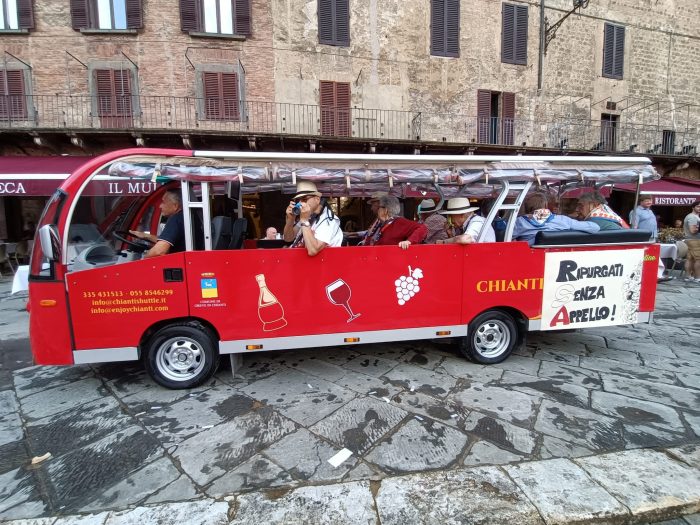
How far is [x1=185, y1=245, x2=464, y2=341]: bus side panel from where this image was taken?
3.65 m

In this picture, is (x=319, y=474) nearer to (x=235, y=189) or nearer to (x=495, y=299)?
(x=495, y=299)

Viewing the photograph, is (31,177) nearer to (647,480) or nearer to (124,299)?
(124,299)

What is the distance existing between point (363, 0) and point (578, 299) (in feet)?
46.3

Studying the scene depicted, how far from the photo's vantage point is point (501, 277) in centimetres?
420

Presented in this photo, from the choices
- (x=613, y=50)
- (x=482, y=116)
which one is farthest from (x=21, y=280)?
(x=613, y=50)

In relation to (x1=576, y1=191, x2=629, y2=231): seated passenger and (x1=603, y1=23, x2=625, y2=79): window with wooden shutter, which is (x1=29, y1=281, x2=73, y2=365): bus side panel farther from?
(x1=603, y1=23, x2=625, y2=79): window with wooden shutter

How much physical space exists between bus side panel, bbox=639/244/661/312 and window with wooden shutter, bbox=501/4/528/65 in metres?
14.0

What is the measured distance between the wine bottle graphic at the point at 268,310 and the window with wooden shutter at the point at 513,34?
643 inches

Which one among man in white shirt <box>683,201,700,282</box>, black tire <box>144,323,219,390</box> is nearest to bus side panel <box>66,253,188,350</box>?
black tire <box>144,323,219,390</box>

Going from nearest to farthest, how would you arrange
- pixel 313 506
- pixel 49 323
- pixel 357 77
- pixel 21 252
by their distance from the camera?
pixel 313 506, pixel 49 323, pixel 21 252, pixel 357 77

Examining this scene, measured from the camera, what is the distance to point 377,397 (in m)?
3.62

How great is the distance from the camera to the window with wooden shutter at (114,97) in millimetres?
12430

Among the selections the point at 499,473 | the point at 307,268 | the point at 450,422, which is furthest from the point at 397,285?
the point at 499,473

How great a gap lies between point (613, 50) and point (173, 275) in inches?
837
